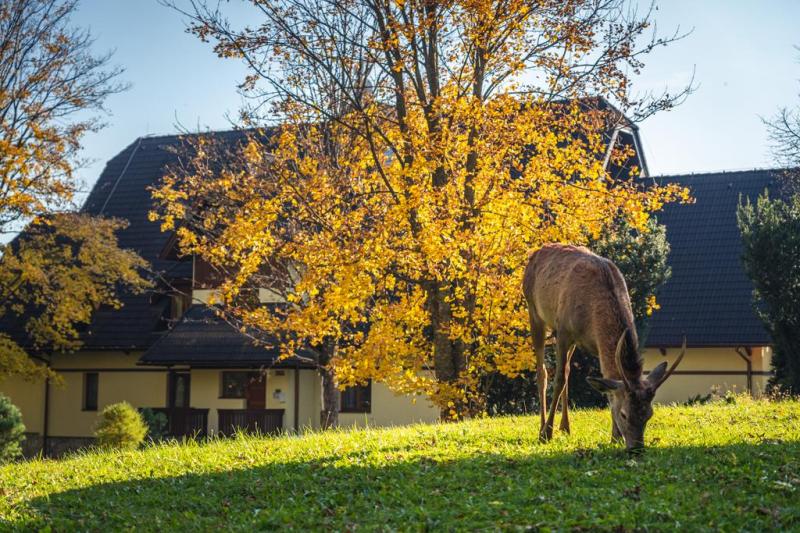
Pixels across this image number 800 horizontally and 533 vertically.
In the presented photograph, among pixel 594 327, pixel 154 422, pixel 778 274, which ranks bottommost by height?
pixel 154 422

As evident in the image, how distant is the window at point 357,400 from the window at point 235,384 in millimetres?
3452

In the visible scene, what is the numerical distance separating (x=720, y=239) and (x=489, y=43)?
17.8 meters

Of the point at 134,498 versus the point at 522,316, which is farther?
the point at 522,316

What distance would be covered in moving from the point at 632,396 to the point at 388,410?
917 inches

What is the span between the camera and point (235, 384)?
3381 centimetres

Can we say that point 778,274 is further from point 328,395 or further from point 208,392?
point 208,392

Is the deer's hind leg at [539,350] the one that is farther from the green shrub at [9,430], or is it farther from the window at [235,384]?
the window at [235,384]

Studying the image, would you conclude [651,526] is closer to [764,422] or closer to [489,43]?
[764,422]

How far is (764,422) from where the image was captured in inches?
494

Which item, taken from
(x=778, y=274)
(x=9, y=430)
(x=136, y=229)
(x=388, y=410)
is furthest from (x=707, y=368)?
(x=136, y=229)

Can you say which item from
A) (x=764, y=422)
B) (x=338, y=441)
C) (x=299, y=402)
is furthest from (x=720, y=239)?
(x=338, y=441)

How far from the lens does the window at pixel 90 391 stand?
1442 inches

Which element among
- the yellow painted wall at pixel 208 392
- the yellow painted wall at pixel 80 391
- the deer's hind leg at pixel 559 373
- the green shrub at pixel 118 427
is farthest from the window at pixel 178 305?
the deer's hind leg at pixel 559 373

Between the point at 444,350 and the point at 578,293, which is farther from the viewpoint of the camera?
the point at 444,350
